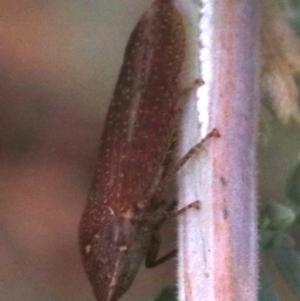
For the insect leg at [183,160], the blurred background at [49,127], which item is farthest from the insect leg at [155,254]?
the blurred background at [49,127]

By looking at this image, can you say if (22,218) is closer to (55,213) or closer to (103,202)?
(55,213)

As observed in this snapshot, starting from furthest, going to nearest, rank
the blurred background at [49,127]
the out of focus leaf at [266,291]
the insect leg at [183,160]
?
the blurred background at [49,127]
the out of focus leaf at [266,291]
the insect leg at [183,160]

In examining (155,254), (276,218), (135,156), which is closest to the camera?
(276,218)

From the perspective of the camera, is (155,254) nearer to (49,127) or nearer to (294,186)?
(294,186)

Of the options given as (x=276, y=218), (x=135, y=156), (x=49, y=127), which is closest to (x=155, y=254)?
(x=135, y=156)

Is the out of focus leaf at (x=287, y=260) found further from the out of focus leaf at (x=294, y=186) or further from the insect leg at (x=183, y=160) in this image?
the insect leg at (x=183, y=160)

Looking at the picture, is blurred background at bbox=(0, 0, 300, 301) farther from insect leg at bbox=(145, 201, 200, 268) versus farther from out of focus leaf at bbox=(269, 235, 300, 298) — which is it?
out of focus leaf at bbox=(269, 235, 300, 298)
